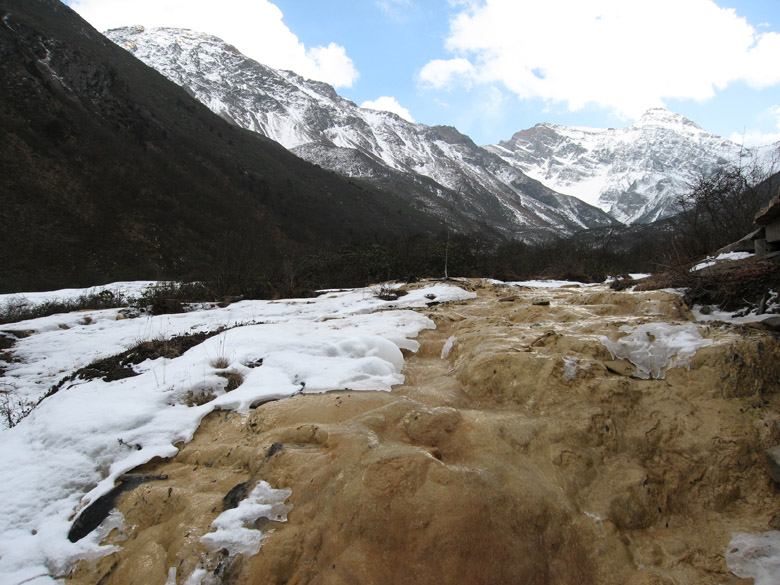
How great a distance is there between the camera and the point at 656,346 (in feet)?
11.6

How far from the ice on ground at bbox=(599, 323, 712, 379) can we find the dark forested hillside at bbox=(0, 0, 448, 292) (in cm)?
1728

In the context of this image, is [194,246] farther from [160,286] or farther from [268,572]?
[268,572]

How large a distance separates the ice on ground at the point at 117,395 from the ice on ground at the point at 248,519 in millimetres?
691

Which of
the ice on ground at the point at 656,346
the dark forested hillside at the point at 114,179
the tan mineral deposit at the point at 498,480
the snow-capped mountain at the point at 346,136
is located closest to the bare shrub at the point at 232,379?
the tan mineral deposit at the point at 498,480

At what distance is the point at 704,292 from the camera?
14.8 ft

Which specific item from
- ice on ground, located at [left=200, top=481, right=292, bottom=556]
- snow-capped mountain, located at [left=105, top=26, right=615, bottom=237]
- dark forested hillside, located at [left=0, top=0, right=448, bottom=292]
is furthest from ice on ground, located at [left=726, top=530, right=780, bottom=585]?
snow-capped mountain, located at [left=105, top=26, right=615, bottom=237]

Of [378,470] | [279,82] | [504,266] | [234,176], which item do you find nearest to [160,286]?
[378,470]

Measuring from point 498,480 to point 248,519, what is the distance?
1519mm

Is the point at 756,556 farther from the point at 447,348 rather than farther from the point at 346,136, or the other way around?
the point at 346,136

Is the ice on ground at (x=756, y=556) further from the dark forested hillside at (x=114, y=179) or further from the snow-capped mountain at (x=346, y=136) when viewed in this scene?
the snow-capped mountain at (x=346, y=136)

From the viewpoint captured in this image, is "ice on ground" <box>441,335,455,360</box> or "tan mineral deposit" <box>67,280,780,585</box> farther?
"ice on ground" <box>441,335,455,360</box>

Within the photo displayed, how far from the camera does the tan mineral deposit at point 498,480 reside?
A: 6.17 ft

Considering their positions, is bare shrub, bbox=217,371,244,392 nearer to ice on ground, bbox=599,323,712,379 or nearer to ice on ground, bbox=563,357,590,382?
ice on ground, bbox=563,357,590,382

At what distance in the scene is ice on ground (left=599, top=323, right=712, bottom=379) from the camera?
3.29 m
